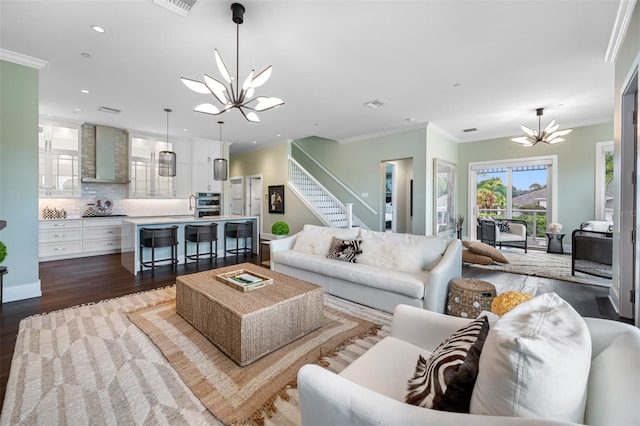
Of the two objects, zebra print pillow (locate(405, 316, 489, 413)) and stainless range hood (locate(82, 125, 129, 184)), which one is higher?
stainless range hood (locate(82, 125, 129, 184))

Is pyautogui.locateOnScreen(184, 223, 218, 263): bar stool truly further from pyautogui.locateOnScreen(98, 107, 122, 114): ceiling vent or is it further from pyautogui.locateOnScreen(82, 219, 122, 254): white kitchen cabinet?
pyautogui.locateOnScreen(98, 107, 122, 114): ceiling vent

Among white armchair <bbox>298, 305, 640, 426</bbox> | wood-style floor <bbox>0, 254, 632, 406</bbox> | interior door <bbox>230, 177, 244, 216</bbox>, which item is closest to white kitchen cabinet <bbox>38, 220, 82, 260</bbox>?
wood-style floor <bbox>0, 254, 632, 406</bbox>

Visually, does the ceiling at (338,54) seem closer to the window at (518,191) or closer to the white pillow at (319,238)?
the window at (518,191)

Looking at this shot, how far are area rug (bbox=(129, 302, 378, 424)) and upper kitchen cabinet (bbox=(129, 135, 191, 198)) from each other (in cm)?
498

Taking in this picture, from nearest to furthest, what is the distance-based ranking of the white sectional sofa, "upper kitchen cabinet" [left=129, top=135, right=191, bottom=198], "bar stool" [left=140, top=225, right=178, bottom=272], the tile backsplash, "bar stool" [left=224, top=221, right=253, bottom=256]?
1. the white sectional sofa
2. "bar stool" [left=140, top=225, right=178, bottom=272]
3. "bar stool" [left=224, top=221, right=253, bottom=256]
4. the tile backsplash
5. "upper kitchen cabinet" [left=129, top=135, right=191, bottom=198]

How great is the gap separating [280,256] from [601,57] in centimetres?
481

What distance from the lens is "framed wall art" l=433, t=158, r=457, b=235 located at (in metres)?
6.68

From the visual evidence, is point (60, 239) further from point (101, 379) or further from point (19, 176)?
point (101, 379)

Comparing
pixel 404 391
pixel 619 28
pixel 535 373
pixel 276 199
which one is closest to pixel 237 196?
pixel 276 199

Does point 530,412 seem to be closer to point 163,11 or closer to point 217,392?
point 217,392

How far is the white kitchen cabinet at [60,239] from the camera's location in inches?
216

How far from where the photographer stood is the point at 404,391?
1169 millimetres

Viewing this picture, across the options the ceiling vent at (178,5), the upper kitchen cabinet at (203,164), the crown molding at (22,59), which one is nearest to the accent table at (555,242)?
the ceiling vent at (178,5)

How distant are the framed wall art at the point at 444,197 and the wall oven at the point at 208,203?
5950mm
